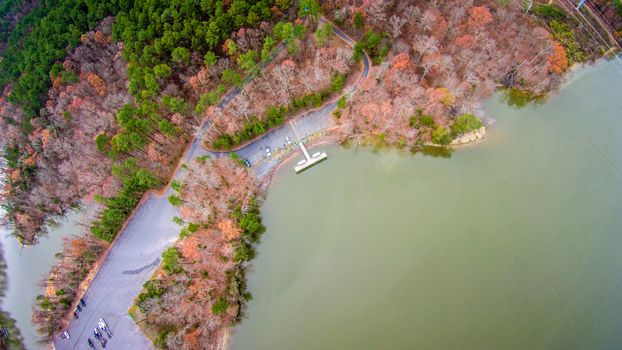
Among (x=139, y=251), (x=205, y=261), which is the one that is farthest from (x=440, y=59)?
(x=139, y=251)

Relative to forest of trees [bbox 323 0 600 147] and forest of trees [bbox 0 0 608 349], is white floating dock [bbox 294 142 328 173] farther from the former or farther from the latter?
forest of trees [bbox 0 0 608 349]

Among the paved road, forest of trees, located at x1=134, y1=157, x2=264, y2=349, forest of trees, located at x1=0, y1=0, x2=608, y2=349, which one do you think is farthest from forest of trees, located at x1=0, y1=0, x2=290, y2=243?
forest of trees, located at x1=134, y1=157, x2=264, y2=349

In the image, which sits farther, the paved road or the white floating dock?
the white floating dock

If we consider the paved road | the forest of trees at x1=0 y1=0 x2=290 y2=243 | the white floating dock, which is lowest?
the white floating dock

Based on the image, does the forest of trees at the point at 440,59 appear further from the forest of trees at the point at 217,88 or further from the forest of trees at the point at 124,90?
the forest of trees at the point at 124,90

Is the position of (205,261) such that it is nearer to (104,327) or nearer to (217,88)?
(104,327)

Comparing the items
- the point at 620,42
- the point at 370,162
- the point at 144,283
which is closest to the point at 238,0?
the point at 370,162

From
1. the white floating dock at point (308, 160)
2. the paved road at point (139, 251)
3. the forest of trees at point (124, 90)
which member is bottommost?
the white floating dock at point (308, 160)

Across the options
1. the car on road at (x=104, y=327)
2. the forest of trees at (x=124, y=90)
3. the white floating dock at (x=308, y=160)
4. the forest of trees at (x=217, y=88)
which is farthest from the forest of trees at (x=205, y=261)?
the forest of trees at (x=124, y=90)

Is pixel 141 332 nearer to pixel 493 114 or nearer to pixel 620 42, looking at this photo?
pixel 493 114
